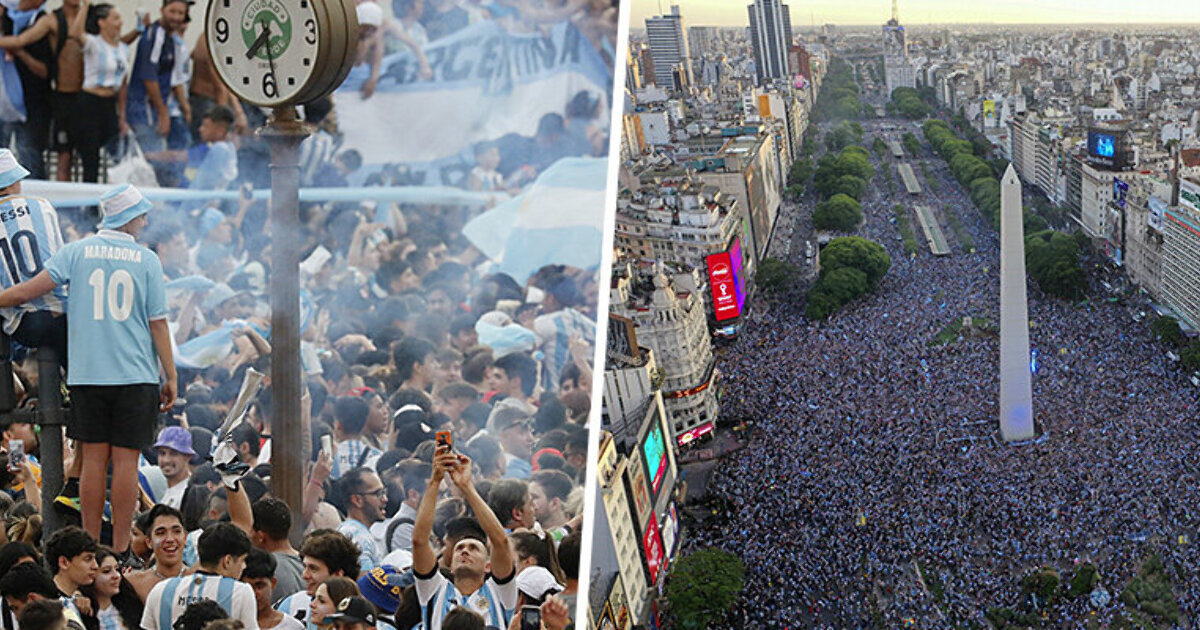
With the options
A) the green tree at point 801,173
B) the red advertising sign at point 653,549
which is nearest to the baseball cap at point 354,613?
the red advertising sign at point 653,549

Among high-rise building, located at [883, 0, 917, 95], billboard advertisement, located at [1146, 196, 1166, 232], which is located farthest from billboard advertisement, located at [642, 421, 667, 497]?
high-rise building, located at [883, 0, 917, 95]

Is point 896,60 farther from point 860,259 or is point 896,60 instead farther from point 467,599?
point 467,599

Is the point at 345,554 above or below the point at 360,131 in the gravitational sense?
below

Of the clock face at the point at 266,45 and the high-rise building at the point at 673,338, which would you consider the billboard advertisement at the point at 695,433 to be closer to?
the high-rise building at the point at 673,338

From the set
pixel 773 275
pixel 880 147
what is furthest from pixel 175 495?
pixel 880 147

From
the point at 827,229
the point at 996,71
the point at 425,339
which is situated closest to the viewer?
the point at 425,339

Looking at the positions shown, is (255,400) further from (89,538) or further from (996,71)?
(996,71)

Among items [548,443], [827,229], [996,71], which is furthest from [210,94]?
[996,71]
